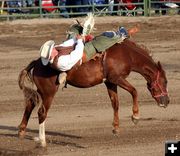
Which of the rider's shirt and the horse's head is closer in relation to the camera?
the rider's shirt

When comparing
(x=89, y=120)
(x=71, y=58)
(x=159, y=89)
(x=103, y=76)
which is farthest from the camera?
(x=89, y=120)

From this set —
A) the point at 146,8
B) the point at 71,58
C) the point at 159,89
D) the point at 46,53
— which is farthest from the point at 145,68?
the point at 146,8

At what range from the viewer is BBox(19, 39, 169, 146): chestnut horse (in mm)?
10195

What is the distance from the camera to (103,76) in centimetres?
1038

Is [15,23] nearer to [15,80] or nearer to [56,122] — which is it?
[15,80]

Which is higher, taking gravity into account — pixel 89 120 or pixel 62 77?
pixel 62 77

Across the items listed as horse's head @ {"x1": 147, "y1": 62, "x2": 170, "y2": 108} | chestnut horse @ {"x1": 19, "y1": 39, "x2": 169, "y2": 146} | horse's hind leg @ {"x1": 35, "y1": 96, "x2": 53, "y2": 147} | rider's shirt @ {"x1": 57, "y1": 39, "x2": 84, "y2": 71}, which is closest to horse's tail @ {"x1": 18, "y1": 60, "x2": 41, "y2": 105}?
chestnut horse @ {"x1": 19, "y1": 39, "x2": 169, "y2": 146}

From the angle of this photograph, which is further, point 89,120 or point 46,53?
point 89,120

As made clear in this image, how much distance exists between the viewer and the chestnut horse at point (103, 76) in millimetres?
10195

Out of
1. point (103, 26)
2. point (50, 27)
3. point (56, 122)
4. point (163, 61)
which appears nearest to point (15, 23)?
point (50, 27)

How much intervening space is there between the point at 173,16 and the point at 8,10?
20.0 feet

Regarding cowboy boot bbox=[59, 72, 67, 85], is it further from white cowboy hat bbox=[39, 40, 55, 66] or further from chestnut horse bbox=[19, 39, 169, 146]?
white cowboy hat bbox=[39, 40, 55, 66]

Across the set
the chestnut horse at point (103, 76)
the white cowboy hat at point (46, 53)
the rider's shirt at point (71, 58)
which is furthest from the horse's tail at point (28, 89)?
the rider's shirt at point (71, 58)

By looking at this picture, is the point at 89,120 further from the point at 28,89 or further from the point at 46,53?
the point at 46,53
